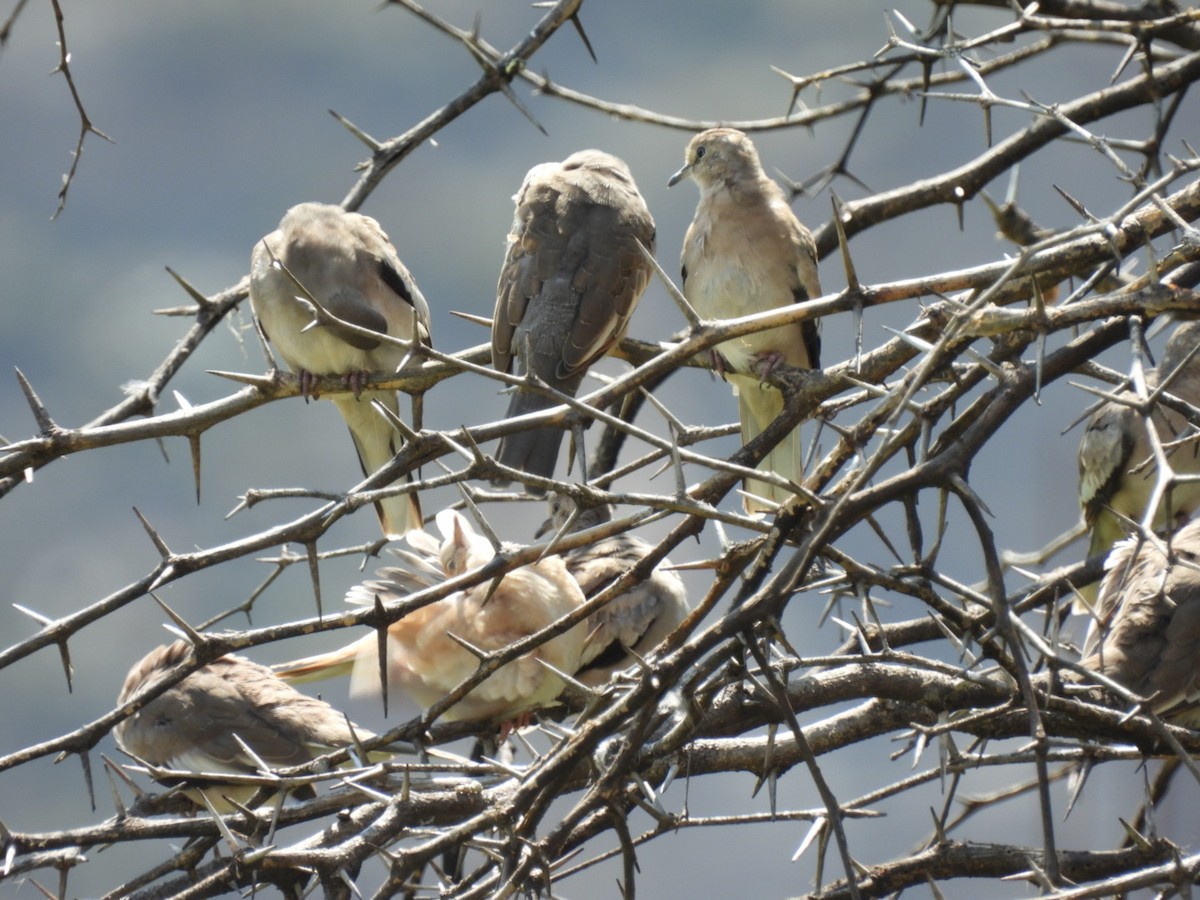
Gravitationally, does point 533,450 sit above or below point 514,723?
above

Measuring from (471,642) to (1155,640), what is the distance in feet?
6.27

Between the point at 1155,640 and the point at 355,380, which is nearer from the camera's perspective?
the point at 1155,640

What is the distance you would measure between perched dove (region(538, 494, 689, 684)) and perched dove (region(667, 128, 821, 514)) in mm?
550

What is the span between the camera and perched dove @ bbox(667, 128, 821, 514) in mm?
4410

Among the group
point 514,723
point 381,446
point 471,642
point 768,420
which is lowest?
point 514,723

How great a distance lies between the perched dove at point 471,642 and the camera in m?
4.05

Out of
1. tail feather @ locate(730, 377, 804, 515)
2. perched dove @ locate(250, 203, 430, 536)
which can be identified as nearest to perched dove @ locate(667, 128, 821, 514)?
tail feather @ locate(730, 377, 804, 515)

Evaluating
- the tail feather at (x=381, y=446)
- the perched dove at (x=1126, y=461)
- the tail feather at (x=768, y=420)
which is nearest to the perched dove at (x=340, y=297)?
the tail feather at (x=381, y=446)

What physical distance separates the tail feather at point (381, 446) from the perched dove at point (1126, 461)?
8.21 ft

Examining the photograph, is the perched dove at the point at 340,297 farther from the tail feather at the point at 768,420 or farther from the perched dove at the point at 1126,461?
the perched dove at the point at 1126,461

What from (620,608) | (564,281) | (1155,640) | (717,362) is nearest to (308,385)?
(564,281)

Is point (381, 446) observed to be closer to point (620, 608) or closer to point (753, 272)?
point (620, 608)

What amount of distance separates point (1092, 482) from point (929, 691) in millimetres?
2594

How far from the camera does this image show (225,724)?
15.1ft
